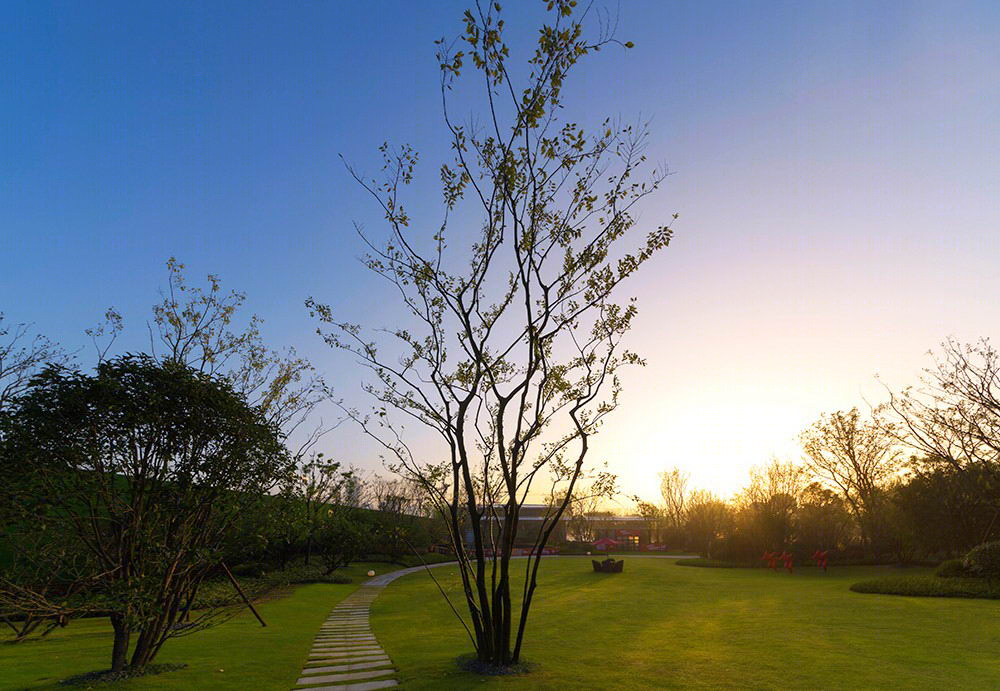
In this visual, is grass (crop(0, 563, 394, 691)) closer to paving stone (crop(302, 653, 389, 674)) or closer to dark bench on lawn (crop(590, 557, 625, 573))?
paving stone (crop(302, 653, 389, 674))

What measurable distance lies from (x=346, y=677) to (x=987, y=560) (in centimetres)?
1700

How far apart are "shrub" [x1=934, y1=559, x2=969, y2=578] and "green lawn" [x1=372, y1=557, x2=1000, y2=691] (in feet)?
10.4

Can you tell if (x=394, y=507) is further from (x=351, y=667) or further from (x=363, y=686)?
(x=363, y=686)

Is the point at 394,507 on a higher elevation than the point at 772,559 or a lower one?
higher

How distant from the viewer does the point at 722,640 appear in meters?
9.73

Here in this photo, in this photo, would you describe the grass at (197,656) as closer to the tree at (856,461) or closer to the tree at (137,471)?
the tree at (137,471)

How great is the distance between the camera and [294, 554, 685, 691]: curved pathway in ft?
23.2


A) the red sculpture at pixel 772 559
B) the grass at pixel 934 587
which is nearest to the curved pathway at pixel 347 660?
the grass at pixel 934 587

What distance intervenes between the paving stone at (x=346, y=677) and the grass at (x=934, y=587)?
14.8m

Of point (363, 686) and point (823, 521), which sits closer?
point (363, 686)

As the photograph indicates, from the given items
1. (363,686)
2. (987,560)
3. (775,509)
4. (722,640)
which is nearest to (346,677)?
(363,686)

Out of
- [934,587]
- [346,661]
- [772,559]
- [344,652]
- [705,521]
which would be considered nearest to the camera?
[346,661]

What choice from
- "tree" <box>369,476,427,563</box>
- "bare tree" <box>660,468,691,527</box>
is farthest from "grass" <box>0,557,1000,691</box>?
"bare tree" <box>660,468,691,527</box>

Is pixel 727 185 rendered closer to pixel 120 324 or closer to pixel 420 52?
pixel 420 52
